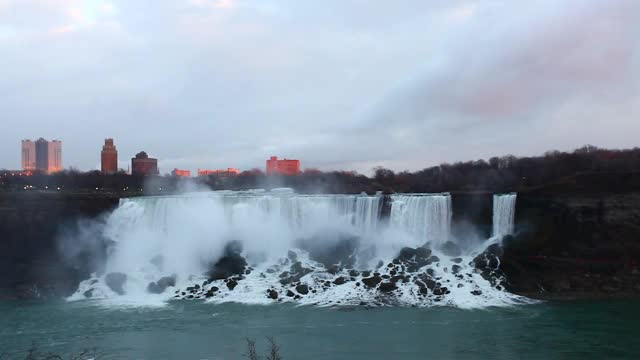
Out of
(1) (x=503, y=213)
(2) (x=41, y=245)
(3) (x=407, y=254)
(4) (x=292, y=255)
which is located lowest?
(4) (x=292, y=255)

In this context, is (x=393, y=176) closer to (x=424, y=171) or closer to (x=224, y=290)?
(x=424, y=171)

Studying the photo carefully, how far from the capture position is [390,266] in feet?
98.6

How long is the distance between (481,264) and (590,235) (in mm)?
5784

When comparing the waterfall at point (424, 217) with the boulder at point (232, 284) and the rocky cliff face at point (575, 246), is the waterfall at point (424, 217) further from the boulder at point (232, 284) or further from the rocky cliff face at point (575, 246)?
the boulder at point (232, 284)

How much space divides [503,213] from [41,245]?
82.6 feet

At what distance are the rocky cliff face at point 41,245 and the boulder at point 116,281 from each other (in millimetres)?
1633

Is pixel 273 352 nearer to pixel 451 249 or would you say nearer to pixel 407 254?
pixel 407 254

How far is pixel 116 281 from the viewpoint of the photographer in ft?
97.0

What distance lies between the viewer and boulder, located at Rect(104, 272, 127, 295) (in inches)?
1150

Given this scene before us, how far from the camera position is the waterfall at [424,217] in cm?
3244

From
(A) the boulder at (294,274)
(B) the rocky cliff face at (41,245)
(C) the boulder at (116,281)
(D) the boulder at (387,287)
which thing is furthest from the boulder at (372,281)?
(B) the rocky cliff face at (41,245)

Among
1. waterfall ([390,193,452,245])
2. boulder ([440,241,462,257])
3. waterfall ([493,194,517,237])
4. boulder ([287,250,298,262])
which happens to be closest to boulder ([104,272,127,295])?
boulder ([287,250,298,262])

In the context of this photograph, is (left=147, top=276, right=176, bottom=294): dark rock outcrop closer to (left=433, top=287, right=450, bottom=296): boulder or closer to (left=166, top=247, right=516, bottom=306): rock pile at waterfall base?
(left=166, top=247, right=516, bottom=306): rock pile at waterfall base

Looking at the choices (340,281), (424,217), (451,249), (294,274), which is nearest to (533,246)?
(451,249)
